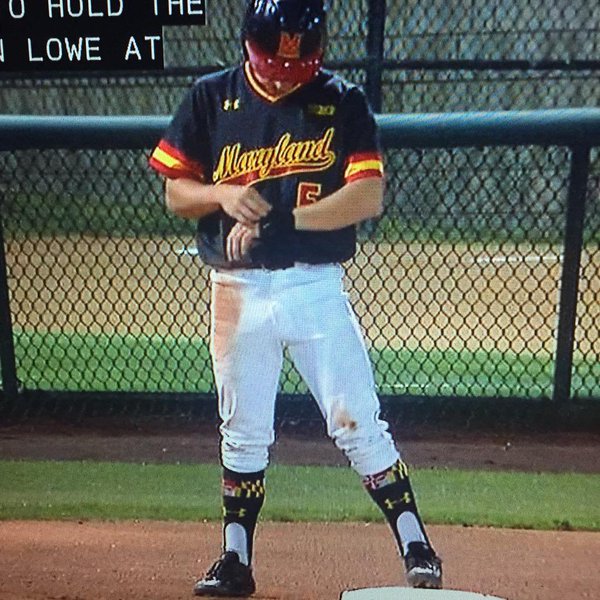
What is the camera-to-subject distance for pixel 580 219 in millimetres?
2131

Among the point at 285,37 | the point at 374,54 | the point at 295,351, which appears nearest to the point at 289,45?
the point at 285,37

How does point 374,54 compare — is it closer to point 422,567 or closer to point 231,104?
point 231,104

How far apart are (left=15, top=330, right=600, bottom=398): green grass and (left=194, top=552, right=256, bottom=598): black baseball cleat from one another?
0.93 meters

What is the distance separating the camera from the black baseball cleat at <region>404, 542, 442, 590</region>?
1300mm

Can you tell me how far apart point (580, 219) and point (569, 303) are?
0.20 meters

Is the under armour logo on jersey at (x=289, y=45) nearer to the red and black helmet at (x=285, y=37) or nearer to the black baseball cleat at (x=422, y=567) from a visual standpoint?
the red and black helmet at (x=285, y=37)

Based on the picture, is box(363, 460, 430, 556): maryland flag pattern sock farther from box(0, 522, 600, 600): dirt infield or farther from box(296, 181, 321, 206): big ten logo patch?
box(296, 181, 321, 206): big ten logo patch

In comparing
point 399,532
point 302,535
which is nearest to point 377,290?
point 302,535

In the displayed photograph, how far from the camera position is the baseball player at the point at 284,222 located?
3.90 ft

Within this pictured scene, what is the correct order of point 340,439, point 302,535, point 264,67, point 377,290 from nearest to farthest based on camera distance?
point 264,67
point 340,439
point 302,535
point 377,290

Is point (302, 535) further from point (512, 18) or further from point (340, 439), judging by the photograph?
point (512, 18)

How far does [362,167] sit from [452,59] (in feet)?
8.59

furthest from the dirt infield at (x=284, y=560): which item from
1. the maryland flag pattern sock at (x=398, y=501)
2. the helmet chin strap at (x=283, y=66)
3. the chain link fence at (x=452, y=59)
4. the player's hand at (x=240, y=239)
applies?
the chain link fence at (x=452, y=59)

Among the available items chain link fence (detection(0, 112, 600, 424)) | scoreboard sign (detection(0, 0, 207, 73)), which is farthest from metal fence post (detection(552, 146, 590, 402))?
scoreboard sign (detection(0, 0, 207, 73))
